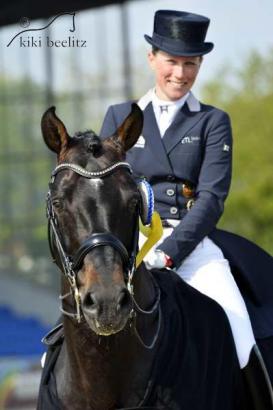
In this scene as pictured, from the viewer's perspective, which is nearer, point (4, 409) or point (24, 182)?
point (4, 409)

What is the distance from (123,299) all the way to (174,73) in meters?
1.75

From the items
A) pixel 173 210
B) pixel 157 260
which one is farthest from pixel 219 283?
pixel 173 210

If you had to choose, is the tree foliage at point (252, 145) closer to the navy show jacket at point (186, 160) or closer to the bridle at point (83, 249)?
the navy show jacket at point (186, 160)

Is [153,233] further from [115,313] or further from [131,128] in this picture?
[115,313]

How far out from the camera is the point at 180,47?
17.5 feet

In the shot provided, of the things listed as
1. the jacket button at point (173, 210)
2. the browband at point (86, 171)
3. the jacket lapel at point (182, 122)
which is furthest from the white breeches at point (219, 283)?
the browband at point (86, 171)

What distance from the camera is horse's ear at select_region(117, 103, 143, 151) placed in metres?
4.49

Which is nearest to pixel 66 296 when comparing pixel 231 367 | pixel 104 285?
pixel 104 285

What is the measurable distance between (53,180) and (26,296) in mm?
17682

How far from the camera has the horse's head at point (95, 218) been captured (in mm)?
3971

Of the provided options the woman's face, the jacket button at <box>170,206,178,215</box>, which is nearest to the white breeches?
the jacket button at <box>170,206,178,215</box>

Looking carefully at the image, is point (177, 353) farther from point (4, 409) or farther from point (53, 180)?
point (4, 409)

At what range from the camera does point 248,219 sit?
23125 millimetres

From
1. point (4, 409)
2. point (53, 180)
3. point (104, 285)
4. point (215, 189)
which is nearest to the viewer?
point (104, 285)
